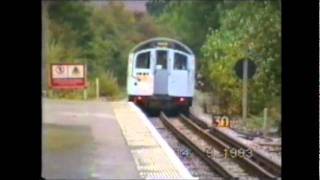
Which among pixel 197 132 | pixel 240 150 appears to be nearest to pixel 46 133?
pixel 197 132

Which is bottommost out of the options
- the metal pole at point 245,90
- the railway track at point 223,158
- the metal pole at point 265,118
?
the railway track at point 223,158

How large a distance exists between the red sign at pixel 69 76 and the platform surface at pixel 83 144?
0.06 metres

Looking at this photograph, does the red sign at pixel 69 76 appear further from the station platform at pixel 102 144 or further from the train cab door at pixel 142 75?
the train cab door at pixel 142 75

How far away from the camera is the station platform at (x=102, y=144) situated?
2139 millimetres

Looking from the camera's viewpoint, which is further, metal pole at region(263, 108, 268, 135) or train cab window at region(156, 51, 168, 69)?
train cab window at region(156, 51, 168, 69)

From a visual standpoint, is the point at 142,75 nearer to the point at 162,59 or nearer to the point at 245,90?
the point at 162,59

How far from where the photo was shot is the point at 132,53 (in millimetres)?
2195

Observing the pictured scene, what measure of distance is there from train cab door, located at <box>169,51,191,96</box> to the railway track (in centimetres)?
15

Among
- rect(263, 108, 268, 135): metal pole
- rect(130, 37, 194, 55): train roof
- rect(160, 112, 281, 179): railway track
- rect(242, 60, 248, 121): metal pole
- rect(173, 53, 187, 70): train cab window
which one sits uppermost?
rect(130, 37, 194, 55): train roof

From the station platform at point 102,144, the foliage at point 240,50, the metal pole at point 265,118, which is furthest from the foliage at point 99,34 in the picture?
the metal pole at point 265,118

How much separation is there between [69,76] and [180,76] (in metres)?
0.41

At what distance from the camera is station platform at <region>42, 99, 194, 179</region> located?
2.14m

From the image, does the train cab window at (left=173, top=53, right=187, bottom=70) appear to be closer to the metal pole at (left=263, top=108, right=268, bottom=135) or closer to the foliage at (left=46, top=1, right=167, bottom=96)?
the foliage at (left=46, top=1, right=167, bottom=96)

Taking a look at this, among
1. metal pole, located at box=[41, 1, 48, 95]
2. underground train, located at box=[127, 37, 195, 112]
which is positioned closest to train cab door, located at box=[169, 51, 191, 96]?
underground train, located at box=[127, 37, 195, 112]
